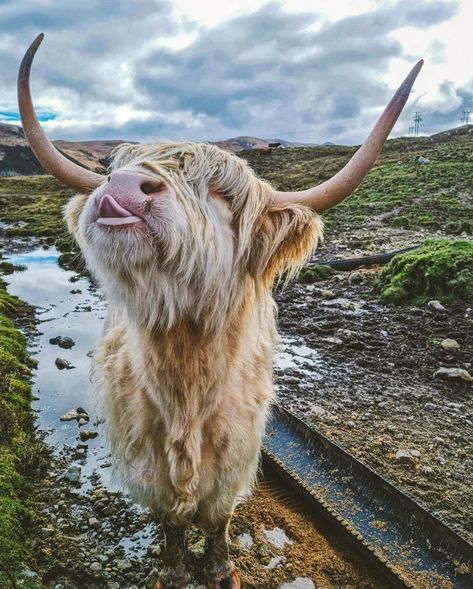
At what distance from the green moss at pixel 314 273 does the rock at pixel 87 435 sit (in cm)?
531

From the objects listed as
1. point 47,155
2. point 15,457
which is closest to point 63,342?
point 15,457

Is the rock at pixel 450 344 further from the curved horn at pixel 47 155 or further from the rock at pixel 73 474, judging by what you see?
the curved horn at pixel 47 155

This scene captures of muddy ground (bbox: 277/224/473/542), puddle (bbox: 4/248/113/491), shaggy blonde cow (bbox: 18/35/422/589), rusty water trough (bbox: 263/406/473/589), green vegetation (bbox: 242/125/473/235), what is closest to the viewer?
shaggy blonde cow (bbox: 18/35/422/589)

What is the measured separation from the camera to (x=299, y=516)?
347 cm

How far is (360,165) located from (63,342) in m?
5.28

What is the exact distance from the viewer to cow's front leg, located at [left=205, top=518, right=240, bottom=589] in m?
3.04

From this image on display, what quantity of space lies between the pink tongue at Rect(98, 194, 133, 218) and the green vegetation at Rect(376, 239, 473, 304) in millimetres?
6208

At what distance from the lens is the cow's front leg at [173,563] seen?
9.77 feet

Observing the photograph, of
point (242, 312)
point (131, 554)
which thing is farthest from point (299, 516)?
point (242, 312)

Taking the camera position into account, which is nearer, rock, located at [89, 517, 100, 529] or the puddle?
rock, located at [89, 517, 100, 529]

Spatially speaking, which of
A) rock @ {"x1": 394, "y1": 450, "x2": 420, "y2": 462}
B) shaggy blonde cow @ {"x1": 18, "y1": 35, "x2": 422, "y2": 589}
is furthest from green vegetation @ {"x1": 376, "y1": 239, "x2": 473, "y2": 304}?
shaggy blonde cow @ {"x1": 18, "y1": 35, "x2": 422, "y2": 589}

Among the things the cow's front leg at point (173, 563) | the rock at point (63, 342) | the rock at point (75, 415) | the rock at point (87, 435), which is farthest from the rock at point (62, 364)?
the cow's front leg at point (173, 563)

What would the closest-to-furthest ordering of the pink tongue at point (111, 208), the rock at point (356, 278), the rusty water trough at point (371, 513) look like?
the pink tongue at point (111, 208) < the rusty water trough at point (371, 513) < the rock at point (356, 278)

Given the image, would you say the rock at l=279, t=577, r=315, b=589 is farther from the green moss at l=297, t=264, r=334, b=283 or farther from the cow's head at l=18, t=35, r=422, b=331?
the green moss at l=297, t=264, r=334, b=283
